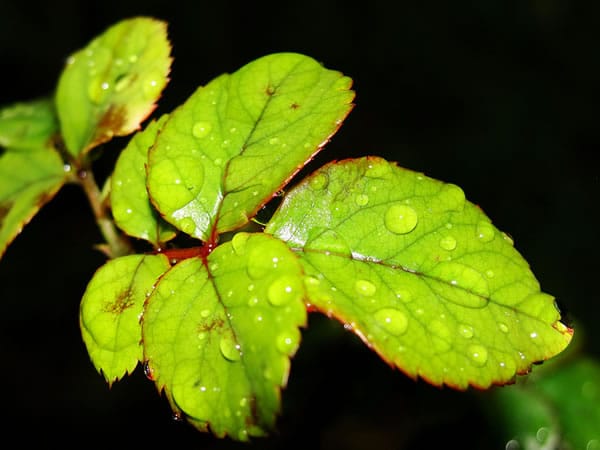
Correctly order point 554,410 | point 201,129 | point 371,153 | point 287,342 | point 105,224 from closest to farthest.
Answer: point 287,342
point 201,129
point 105,224
point 554,410
point 371,153

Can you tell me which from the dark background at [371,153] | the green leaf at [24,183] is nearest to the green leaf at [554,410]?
the dark background at [371,153]

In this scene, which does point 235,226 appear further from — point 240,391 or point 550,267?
point 550,267

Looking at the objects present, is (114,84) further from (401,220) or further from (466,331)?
(466,331)

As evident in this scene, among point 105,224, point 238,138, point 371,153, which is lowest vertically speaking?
point 371,153

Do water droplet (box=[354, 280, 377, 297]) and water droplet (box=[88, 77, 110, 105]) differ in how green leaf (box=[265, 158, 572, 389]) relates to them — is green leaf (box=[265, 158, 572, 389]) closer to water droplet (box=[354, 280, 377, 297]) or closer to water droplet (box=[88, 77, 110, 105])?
water droplet (box=[354, 280, 377, 297])

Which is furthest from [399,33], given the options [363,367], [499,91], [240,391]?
A: [240,391]

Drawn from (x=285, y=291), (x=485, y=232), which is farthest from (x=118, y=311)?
(x=485, y=232)
